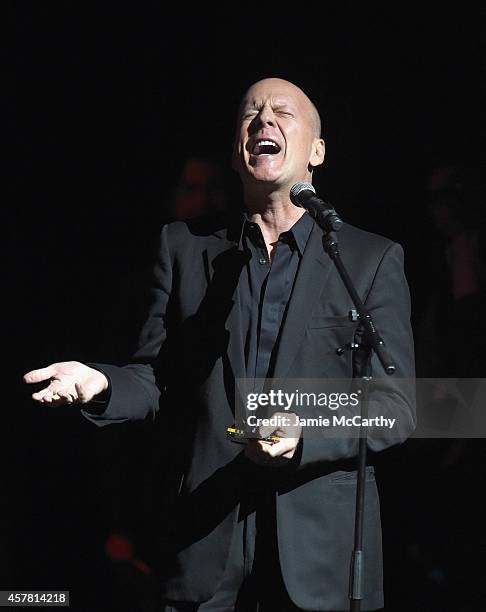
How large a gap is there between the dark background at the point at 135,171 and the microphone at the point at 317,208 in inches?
Result: 56.7

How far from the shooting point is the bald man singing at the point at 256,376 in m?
2.32

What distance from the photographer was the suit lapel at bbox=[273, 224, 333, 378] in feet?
7.82

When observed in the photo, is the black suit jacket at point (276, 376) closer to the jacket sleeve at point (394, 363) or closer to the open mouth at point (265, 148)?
the jacket sleeve at point (394, 363)

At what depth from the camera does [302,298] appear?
8.02ft

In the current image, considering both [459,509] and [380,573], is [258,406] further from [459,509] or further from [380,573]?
[459,509]

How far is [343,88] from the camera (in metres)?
3.83

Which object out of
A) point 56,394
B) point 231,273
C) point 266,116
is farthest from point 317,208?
point 56,394

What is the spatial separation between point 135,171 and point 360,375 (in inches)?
94.6

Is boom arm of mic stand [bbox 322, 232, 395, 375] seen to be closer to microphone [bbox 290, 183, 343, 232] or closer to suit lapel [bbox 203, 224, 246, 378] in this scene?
microphone [bbox 290, 183, 343, 232]

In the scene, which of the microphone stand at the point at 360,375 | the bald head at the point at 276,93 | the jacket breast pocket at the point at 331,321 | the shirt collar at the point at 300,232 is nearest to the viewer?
the microphone stand at the point at 360,375

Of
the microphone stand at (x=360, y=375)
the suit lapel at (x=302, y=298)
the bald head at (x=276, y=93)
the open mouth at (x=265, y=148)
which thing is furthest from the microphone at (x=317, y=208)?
the bald head at (x=276, y=93)

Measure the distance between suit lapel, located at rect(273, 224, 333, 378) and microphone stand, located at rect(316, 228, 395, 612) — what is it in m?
0.34

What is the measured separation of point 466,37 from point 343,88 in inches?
20.5

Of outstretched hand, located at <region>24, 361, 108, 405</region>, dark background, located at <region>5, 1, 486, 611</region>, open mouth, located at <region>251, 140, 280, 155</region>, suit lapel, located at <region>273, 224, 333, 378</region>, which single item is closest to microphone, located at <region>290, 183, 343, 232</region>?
suit lapel, located at <region>273, 224, 333, 378</region>
